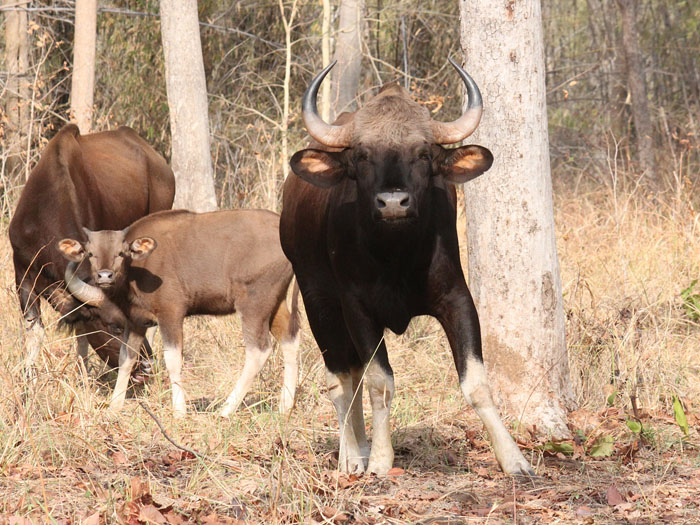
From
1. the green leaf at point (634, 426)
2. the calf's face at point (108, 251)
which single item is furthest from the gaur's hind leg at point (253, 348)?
the green leaf at point (634, 426)

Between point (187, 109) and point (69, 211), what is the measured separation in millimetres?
3260

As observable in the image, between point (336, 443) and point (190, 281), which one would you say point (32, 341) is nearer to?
point (190, 281)

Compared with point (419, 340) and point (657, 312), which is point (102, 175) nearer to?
point (419, 340)

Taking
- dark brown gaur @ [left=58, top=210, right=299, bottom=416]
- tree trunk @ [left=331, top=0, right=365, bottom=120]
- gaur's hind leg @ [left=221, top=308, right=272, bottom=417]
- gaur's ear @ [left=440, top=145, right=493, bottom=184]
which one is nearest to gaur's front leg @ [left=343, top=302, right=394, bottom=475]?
gaur's ear @ [left=440, top=145, right=493, bottom=184]

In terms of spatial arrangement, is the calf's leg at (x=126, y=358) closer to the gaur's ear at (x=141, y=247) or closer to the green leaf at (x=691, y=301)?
the gaur's ear at (x=141, y=247)

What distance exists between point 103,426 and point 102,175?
414 centimetres

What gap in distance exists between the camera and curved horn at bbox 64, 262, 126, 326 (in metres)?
7.48

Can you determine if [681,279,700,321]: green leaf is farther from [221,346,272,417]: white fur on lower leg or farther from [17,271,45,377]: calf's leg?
[17,271,45,377]: calf's leg

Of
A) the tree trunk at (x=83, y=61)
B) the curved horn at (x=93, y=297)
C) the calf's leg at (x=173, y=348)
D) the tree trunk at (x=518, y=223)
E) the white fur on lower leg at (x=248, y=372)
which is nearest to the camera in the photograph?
the tree trunk at (x=518, y=223)

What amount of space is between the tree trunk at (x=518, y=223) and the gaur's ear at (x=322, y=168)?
1.27m

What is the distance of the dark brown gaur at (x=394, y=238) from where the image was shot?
15.3 ft

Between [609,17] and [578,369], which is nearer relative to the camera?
[578,369]

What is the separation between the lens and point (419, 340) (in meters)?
7.96

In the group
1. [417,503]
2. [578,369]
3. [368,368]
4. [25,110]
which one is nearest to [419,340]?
[578,369]
